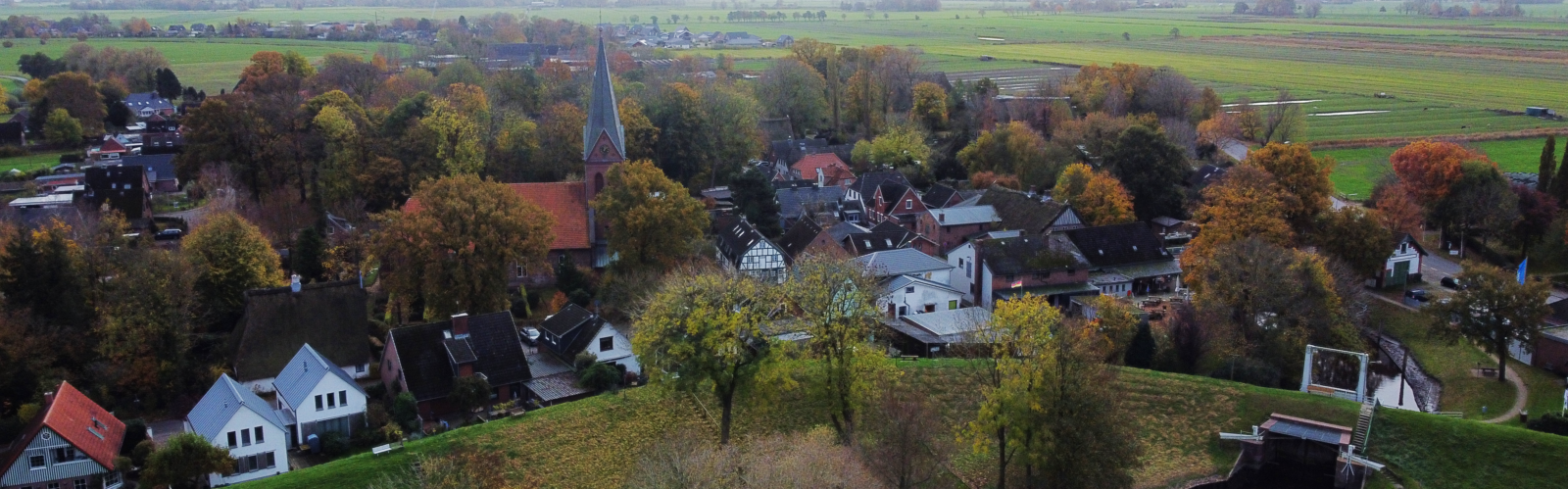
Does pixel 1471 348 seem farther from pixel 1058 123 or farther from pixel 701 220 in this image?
pixel 1058 123

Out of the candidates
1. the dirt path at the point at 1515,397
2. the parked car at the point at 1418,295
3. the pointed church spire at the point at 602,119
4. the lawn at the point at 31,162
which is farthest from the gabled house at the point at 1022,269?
the lawn at the point at 31,162

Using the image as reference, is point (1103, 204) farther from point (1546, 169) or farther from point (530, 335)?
point (530, 335)

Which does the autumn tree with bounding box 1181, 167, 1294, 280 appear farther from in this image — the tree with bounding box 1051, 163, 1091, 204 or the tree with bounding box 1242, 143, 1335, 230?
the tree with bounding box 1051, 163, 1091, 204

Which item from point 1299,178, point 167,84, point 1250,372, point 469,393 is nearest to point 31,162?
point 167,84

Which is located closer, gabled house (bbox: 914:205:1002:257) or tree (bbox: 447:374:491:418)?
tree (bbox: 447:374:491:418)

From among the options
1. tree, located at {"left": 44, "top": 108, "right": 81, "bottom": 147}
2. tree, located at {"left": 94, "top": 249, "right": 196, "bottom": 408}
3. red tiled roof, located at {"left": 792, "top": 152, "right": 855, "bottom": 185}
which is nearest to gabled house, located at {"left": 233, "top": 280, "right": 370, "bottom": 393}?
tree, located at {"left": 94, "top": 249, "right": 196, "bottom": 408}

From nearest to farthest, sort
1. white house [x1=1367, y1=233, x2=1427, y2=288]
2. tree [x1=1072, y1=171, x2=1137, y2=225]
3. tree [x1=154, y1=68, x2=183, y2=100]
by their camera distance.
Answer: white house [x1=1367, y1=233, x2=1427, y2=288]
tree [x1=1072, y1=171, x2=1137, y2=225]
tree [x1=154, y1=68, x2=183, y2=100]
